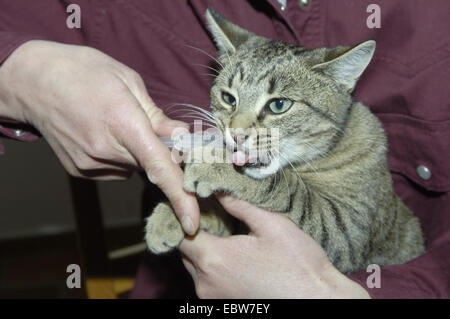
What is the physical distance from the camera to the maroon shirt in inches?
46.1

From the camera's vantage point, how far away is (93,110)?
3.50 ft

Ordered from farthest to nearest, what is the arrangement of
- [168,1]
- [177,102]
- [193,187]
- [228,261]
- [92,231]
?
1. [92,231]
2. [177,102]
3. [168,1]
4. [228,261]
5. [193,187]

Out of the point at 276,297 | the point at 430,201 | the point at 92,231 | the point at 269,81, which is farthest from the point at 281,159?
the point at 92,231

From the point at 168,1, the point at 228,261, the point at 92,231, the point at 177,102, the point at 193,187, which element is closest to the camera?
the point at 193,187

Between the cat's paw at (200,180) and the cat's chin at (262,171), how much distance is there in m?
0.11

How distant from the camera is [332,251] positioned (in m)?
1.17

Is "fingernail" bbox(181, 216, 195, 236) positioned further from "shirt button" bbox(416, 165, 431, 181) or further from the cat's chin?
"shirt button" bbox(416, 165, 431, 181)

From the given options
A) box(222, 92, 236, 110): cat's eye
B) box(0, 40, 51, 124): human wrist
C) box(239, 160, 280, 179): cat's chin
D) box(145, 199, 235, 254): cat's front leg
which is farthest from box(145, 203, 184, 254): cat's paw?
box(0, 40, 51, 124): human wrist

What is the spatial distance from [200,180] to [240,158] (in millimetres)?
122

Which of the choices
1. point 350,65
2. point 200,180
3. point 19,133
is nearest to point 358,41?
point 350,65

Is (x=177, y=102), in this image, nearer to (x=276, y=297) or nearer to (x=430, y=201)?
(x=276, y=297)

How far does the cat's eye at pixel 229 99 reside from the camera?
4.21ft

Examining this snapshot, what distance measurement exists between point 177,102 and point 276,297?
2.42 feet
